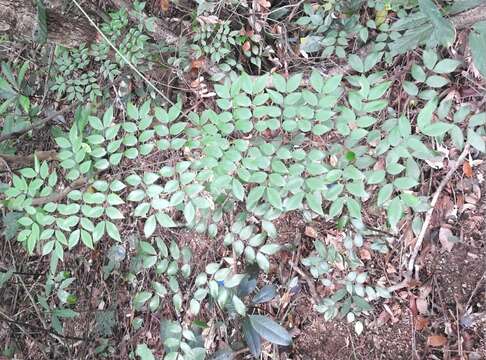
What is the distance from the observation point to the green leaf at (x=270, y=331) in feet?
5.17

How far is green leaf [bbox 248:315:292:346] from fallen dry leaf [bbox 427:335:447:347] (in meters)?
0.53

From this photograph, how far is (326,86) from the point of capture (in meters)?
1.26

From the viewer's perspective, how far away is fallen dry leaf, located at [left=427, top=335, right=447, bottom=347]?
1.67 m

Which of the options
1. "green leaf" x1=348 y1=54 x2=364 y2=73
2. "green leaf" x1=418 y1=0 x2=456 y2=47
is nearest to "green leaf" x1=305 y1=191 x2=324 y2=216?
→ "green leaf" x1=348 y1=54 x2=364 y2=73

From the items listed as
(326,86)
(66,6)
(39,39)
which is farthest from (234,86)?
(66,6)

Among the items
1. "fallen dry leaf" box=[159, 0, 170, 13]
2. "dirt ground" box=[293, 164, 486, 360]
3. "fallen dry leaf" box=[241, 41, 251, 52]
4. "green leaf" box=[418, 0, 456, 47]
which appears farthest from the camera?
"fallen dry leaf" box=[159, 0, 170, 13]

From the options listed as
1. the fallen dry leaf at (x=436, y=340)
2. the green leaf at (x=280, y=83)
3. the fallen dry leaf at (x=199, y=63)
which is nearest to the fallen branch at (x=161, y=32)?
the fallen dry leaf at (x=199, y=63)

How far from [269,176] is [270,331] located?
24.6 inches

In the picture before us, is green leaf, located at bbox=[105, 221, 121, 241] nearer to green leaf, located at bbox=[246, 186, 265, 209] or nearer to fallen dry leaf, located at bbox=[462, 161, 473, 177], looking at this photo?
green leaf, located at bbox=[246, 186, 265, 209]

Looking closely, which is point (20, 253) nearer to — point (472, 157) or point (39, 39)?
point (39, 39)

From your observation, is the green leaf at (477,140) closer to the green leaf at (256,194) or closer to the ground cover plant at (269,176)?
the ground cover plant at (269,176)

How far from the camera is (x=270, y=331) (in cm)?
159

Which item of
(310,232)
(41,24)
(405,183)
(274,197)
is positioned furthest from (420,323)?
(41,24)

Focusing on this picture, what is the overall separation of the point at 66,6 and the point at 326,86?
137 cm
